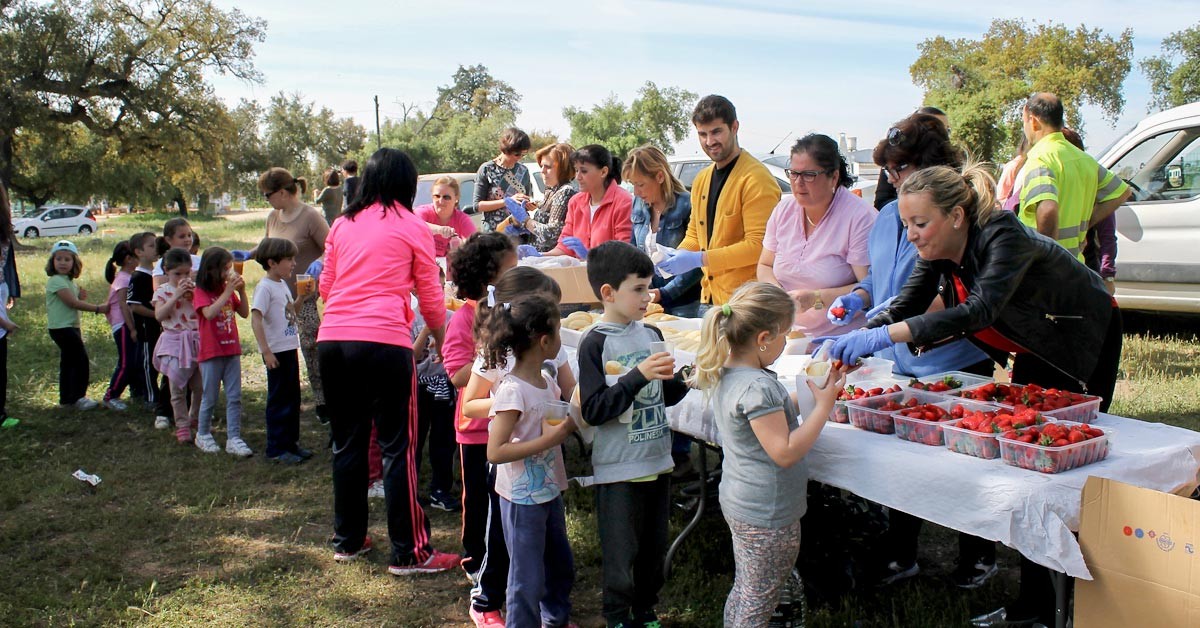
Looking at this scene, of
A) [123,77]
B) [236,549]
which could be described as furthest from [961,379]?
[123,77]

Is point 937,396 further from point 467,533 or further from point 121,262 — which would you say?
point 121,262

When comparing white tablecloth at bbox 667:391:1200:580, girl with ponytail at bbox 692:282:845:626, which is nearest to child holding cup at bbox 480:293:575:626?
girl with ponytail at bbox 692:282:845:626

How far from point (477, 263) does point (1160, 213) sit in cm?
627

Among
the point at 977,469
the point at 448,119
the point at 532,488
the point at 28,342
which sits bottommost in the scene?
the point at 28,342

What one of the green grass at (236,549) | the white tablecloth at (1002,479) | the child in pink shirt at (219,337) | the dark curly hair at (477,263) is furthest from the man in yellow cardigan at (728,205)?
the child in pink shirt at (219,337)

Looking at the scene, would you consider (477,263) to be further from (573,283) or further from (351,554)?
(351,554)

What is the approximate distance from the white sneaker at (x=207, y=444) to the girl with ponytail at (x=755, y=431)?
4.24 metres

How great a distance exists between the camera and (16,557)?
4.15 metres

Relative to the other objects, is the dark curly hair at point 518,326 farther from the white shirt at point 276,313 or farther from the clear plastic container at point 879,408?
the white shirt at point 276,313

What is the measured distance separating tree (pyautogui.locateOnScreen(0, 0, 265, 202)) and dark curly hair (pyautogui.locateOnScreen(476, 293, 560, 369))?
92.1ft

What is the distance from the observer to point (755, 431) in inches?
96.3

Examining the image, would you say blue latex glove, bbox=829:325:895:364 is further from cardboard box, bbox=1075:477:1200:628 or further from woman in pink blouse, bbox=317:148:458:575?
woman in pink blouse, bbox=317:148:458:575

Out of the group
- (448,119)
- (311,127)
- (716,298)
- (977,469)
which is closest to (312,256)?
(716,298)

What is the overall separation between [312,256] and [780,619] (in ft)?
13.9
